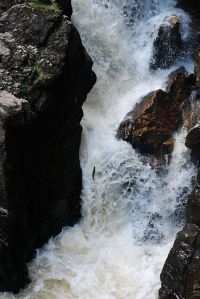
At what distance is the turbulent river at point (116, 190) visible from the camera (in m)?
9.28

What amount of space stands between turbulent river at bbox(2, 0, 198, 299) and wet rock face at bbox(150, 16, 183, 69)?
0.74ft

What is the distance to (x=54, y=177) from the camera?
9961 millimetres

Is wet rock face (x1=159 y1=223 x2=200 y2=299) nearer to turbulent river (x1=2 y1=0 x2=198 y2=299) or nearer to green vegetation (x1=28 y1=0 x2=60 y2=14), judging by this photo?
turbulent river (x1=2 y1=0 x2=198 y2=299)

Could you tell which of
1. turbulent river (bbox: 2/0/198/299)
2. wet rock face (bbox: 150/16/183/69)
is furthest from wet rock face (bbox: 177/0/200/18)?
wet rock face (bbox: 150/16/183/69)

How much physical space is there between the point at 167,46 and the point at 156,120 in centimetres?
285

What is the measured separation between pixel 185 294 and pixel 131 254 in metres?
2.05

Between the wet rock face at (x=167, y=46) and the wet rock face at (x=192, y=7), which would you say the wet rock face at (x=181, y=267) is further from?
the wet rock face at (x=192, y=7)

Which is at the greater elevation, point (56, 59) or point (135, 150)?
point (56, 59)

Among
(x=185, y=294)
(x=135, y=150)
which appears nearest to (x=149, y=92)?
(x=135, y=150)

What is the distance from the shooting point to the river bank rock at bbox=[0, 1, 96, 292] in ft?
27.6

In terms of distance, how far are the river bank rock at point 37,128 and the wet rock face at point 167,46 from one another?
119 inches

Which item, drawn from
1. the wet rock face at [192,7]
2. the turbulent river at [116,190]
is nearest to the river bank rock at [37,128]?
the turbulent river at [116,190]

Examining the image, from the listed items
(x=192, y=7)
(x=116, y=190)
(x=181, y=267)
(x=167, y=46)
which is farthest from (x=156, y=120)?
(x=192, y=7)

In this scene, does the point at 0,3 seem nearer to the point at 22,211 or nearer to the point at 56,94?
the point at 56,94
